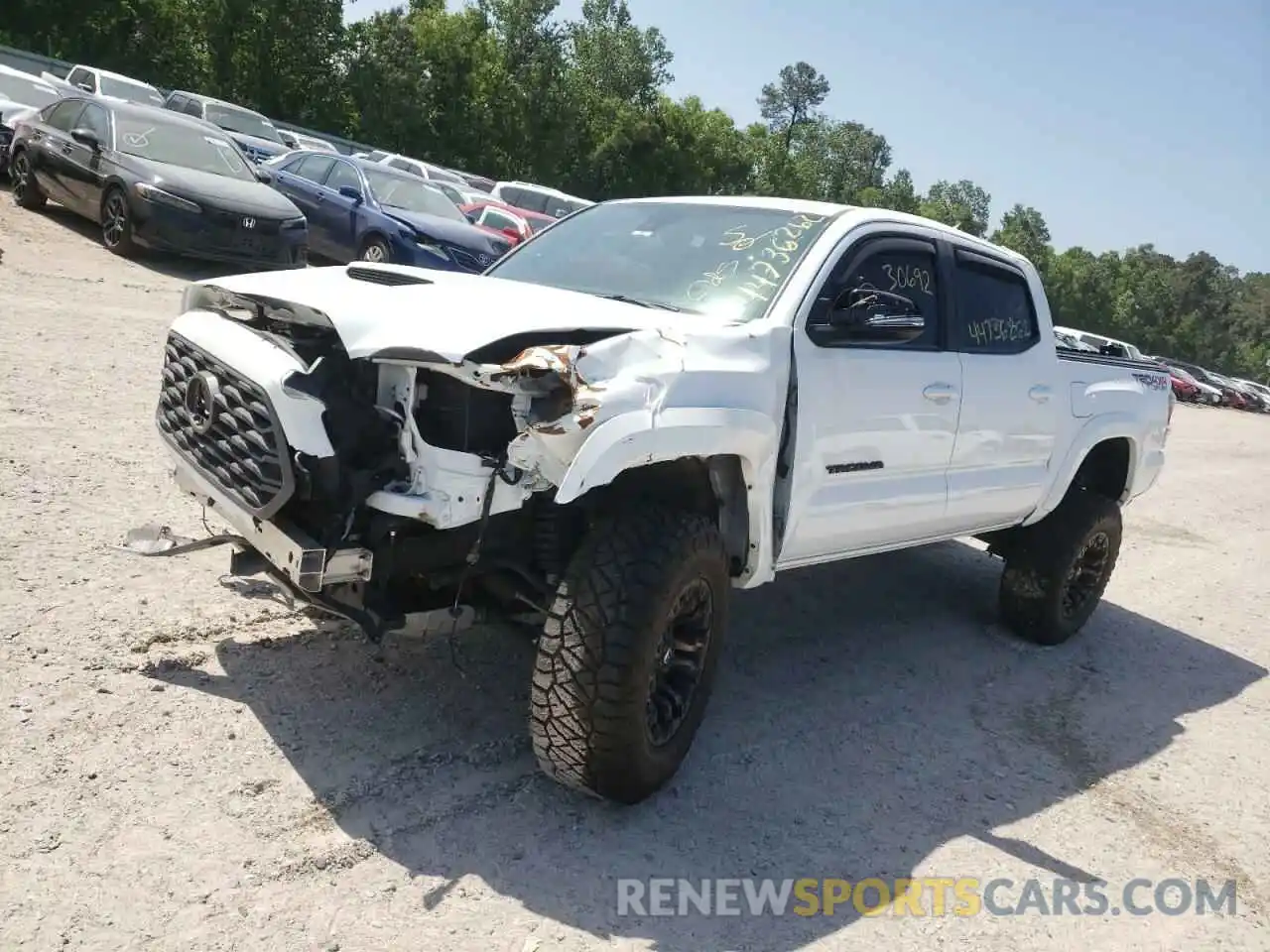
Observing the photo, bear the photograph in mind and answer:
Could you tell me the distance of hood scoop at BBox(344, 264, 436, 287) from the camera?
3.94m

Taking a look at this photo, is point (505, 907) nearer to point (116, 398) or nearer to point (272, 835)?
point (272, 835)

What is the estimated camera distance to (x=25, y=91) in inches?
691

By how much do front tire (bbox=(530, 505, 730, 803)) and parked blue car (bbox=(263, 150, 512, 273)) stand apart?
409 inches

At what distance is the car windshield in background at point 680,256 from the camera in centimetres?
424

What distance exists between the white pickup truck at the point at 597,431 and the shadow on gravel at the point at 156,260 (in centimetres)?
846

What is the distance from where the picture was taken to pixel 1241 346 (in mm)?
99812

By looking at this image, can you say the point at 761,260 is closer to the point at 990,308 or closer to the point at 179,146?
the point at 990,308

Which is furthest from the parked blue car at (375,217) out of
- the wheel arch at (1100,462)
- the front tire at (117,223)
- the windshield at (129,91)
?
the windshield at (129,91)

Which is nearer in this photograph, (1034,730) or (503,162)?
(1034,730)

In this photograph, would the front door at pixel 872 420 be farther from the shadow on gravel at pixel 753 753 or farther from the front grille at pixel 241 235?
the front grille at pixel 241 235

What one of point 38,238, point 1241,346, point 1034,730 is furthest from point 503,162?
point 1241,346

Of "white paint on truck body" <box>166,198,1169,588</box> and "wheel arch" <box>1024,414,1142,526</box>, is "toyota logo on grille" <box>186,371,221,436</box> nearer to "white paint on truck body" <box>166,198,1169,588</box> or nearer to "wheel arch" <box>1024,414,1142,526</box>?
"white paint on truck body" <box>166,198,1169,588</box>

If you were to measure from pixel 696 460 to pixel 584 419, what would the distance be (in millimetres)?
791

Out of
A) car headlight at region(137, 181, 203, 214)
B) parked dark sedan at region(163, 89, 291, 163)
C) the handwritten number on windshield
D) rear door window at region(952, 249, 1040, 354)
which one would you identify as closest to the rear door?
rear door window at region(952, 249, 1040, 354)
